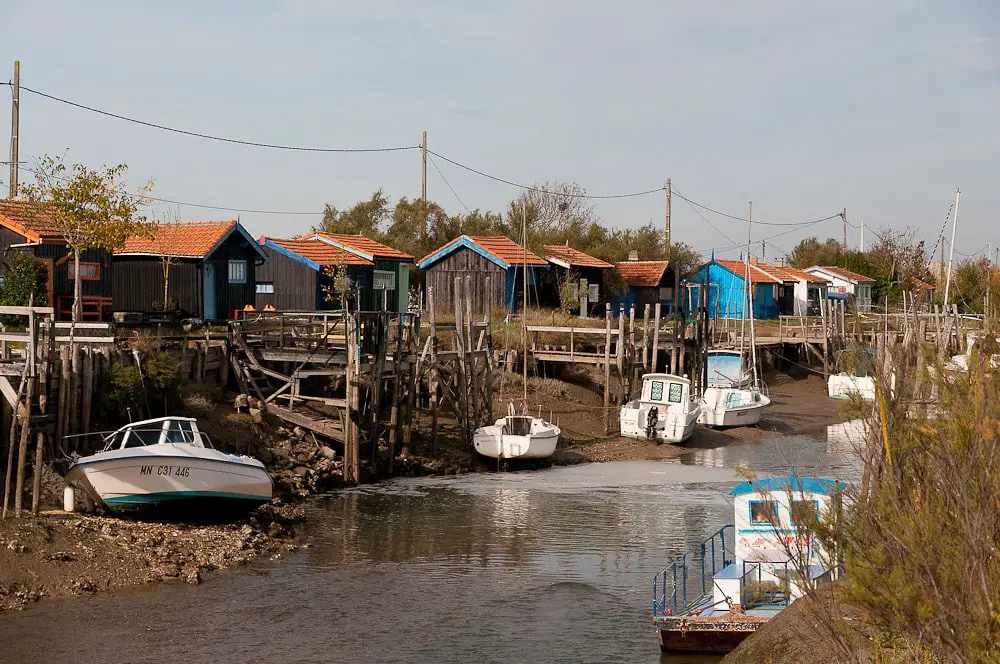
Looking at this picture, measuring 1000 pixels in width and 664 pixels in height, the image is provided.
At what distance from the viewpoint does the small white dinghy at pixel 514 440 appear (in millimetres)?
27578

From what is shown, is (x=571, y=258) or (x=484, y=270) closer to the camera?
(x=484, y=270)

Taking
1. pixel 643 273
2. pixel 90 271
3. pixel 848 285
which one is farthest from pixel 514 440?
pixel 848 285

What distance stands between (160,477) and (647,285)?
4002 cm

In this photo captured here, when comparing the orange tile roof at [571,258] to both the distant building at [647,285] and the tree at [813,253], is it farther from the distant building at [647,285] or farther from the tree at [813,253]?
the tree at [813,253]

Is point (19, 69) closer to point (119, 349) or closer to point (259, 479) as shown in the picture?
point (119, 349)

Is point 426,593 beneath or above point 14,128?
beneath

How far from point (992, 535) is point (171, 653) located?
10.1 metres

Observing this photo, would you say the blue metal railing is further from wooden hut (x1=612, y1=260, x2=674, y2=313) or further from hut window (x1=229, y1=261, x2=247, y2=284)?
wooden hut (x1=612, y1=260, x2=674, y2=313)

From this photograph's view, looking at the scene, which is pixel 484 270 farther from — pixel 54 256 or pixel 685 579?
pixel 685 579

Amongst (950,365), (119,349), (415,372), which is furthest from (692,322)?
(950,365)

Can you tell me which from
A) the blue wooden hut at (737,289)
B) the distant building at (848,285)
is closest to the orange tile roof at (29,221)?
the blue wooden hut at (737,289)

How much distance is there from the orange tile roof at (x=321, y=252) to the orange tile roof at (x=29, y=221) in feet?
49.6

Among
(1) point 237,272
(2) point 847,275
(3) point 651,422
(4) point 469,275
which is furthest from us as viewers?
(2) point 847,275

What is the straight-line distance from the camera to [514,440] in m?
27.5
